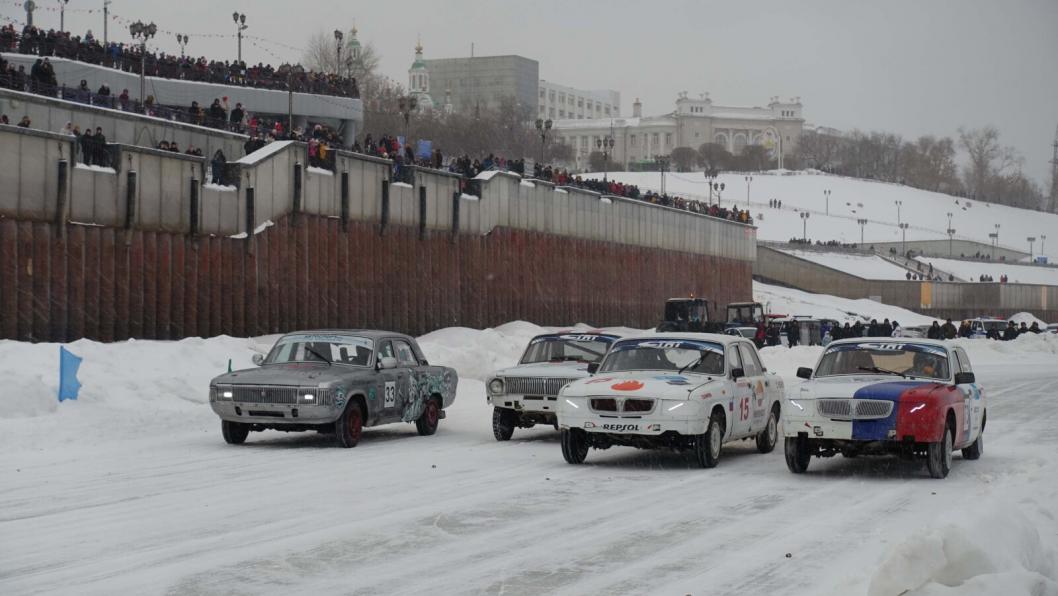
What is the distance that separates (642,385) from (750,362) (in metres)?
2.63

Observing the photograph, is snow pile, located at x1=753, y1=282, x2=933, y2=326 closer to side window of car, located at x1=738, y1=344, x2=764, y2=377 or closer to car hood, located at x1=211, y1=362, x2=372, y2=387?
side window of car, located at x1=738, y1=344, x2=764, y2=377

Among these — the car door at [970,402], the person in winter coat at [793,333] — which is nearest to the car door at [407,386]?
the car door at [970,402]

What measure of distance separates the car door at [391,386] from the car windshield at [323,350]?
0.28 m

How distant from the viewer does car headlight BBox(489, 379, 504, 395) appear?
742 inches

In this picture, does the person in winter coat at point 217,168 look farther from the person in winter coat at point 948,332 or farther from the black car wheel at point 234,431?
the person in winter coat at point 948,332

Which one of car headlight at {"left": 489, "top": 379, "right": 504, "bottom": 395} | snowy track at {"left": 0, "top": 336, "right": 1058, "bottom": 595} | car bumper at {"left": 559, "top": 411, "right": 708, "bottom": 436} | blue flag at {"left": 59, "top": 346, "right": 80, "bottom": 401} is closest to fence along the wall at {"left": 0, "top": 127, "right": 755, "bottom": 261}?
blue flag at {"left": 59, "top": 346, "right": 80, "bottom": 401}

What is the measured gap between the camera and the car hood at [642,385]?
50.0 ft

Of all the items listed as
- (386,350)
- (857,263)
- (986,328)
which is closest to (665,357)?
(386,350)

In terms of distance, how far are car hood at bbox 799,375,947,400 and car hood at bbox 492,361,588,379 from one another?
4.18 m

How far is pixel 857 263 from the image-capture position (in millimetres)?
115625

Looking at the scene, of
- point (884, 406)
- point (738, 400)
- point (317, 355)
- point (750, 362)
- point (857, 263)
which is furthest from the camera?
point (857, 263)

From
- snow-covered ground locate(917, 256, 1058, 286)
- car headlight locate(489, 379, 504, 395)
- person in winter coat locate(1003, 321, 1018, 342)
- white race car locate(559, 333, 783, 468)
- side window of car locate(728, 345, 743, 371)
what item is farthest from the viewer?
snow-covered ground locate(917, 256, 1058, 286)

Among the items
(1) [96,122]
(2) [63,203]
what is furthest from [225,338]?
(1) [96,122]

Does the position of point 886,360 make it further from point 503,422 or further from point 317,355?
point 317,355
